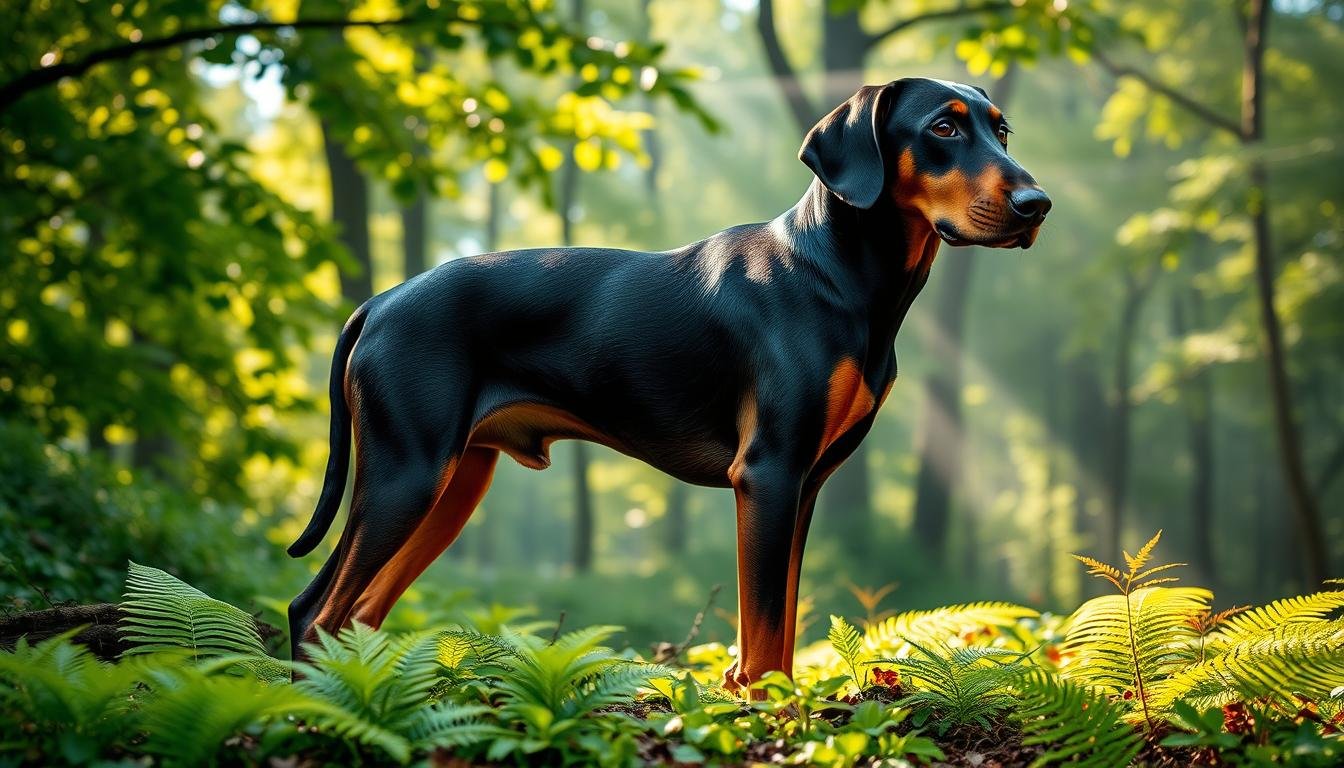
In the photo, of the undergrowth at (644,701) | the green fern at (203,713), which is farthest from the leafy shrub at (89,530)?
the green fern at (203,713)

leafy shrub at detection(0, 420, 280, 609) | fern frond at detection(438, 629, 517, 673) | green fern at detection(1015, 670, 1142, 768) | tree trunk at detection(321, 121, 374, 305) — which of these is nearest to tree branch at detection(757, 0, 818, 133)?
tree trunk at detection(321, 121, 374, 305)

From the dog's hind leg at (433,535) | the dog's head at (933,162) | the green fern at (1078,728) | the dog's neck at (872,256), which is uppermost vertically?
the dog's head at (933,162)

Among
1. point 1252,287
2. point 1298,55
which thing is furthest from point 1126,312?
point 1298,55

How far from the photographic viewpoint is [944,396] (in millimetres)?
21562

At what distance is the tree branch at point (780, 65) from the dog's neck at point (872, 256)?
456 inches

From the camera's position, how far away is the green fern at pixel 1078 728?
10.8 feet

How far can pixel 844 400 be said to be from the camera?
3736mm

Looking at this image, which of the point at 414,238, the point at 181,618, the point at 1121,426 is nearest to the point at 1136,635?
the point at 181,618

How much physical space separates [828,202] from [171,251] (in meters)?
5.75

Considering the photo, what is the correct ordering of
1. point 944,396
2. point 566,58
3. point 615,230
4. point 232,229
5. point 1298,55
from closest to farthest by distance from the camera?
point 566,58 < point 232,229 < point 1298,55 < point 944,396 < point 615,230

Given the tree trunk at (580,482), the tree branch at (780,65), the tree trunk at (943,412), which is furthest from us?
the tree trunk at (580,482)

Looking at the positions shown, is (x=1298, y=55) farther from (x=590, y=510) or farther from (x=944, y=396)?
→ (x=590, y=510)

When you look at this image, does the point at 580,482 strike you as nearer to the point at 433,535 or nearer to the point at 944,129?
the point at 433,535

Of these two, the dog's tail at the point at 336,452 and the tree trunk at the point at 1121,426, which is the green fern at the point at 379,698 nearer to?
the dog's tail at the point at 336,452
